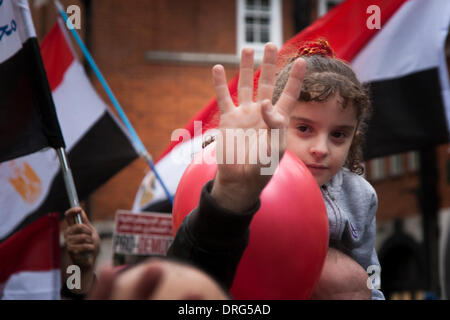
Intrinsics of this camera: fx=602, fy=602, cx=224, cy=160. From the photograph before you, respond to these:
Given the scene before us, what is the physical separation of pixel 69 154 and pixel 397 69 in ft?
8.42

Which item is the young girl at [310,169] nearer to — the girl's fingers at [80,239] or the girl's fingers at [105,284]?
the girl's fingers at [105,284]

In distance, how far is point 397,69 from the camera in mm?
4699

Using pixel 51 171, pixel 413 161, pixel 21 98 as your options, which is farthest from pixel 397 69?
pixel 413 161

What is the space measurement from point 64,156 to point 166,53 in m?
8.57

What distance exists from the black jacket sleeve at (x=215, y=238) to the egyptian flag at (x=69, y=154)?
2.19 metres

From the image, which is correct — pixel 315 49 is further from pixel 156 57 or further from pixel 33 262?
pixel 156 57

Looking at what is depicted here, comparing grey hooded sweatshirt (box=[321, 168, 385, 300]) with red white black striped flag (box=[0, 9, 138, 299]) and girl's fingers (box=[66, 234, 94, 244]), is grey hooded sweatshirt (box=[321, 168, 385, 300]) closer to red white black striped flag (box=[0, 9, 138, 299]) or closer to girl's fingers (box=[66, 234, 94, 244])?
girl's fingers (box=[66, 234, 94, 244])

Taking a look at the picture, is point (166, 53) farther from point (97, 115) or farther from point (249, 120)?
point (249, 120)

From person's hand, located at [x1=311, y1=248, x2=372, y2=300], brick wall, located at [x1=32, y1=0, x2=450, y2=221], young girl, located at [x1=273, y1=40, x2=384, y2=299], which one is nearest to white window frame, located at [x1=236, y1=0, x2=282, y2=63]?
brick wall, located at [x1=32, y1=0, x2=450, y2=221]

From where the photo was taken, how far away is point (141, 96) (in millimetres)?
11000

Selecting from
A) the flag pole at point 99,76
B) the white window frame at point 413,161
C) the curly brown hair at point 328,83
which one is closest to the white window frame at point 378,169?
the white window frame at point 413,161

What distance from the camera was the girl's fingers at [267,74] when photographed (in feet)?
3.92

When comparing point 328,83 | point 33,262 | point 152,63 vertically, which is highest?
point 152,63
